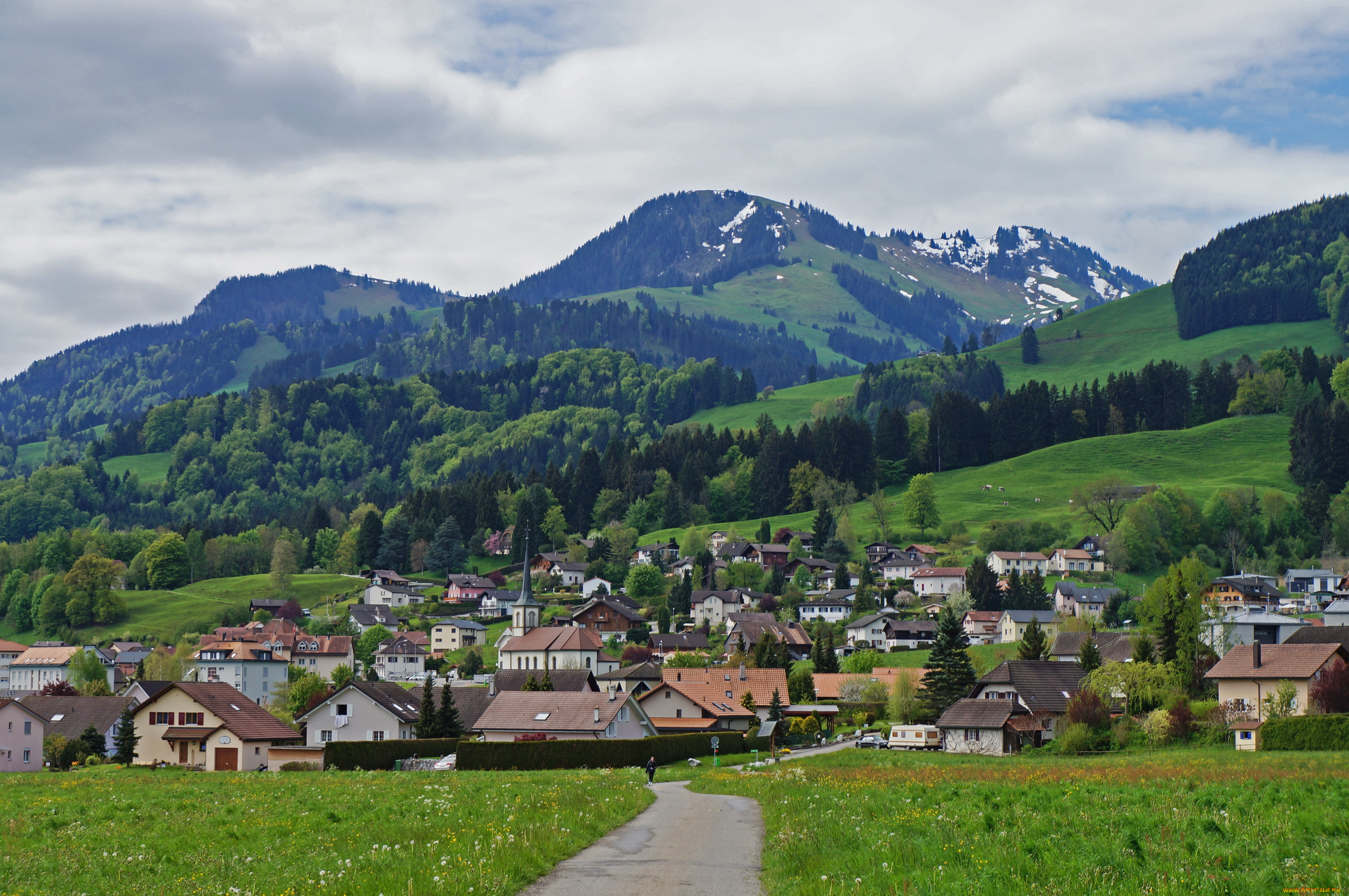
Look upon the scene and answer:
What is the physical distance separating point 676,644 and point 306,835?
106099mm

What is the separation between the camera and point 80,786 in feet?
139

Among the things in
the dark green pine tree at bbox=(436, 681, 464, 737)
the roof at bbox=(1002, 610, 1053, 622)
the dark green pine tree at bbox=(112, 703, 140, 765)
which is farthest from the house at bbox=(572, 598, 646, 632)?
the dark green pine tree at bbox=(112, 703, 140, 765)

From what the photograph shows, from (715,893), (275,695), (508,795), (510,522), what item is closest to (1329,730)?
(508,795)

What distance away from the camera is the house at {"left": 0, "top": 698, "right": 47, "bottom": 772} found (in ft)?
239

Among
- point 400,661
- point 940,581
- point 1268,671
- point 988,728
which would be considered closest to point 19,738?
point 988,728

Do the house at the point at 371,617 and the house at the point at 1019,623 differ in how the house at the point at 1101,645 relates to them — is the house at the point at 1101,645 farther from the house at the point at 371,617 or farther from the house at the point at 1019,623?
the house at the point at 371,617

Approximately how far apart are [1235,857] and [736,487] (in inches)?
7128

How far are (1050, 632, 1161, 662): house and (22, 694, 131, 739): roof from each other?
60482 mm

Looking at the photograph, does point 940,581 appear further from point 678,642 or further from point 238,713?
point 238,713

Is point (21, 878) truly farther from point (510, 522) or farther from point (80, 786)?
point (510, 522)

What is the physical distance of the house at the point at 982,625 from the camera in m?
127

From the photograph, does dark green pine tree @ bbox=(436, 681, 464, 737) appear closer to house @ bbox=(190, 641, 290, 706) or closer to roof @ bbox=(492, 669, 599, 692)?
roof @ bbox=(492, 669, 599, 692)

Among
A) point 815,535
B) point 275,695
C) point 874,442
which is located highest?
point 874,442

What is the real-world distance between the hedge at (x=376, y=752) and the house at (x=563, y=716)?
7276mm
